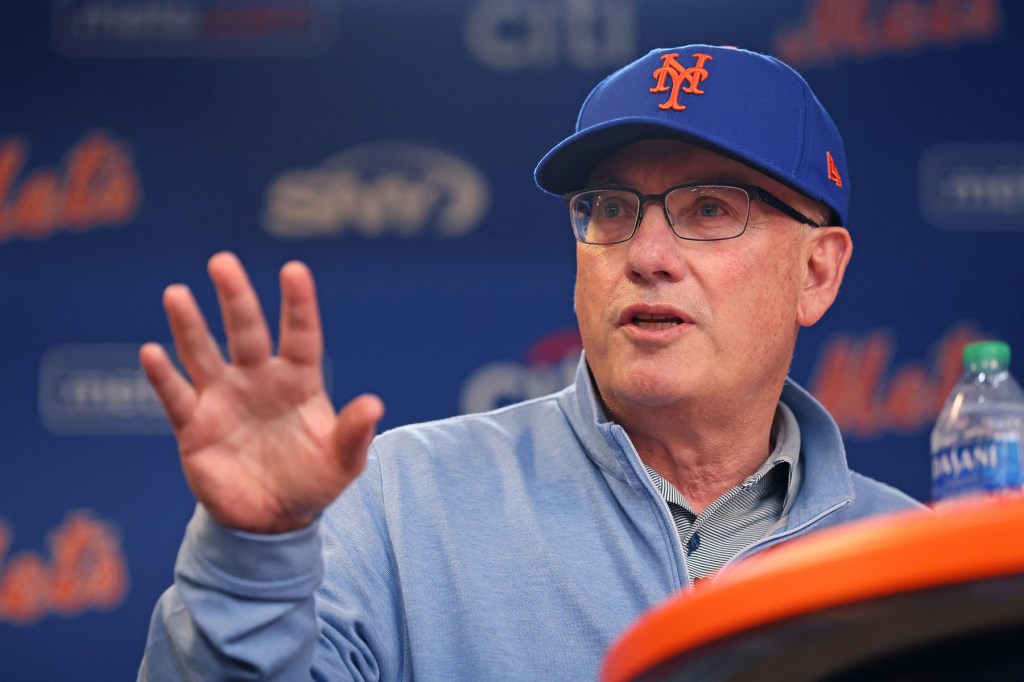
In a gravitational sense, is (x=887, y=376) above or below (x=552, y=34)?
below

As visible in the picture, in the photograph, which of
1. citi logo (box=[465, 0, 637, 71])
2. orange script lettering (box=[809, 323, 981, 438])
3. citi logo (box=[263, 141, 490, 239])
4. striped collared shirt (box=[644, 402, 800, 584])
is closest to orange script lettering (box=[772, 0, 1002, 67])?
citi logo (box=[465, 0, 637, 71])

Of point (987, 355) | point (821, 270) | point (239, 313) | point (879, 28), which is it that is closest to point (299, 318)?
point (239, 313)

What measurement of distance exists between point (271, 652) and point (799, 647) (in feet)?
1.79

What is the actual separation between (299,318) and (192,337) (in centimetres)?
8

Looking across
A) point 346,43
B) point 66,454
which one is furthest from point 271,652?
point 346,43

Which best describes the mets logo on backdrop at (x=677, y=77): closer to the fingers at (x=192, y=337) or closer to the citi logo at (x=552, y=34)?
the fingers at (x=192, y=337)

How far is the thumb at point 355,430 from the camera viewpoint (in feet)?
2.90

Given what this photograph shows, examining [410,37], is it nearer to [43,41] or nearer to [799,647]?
[43,41]

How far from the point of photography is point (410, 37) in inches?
121

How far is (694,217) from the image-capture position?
1.58 m

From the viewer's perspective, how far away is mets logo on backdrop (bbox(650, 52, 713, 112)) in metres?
1.53

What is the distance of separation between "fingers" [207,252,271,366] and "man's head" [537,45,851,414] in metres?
0.68

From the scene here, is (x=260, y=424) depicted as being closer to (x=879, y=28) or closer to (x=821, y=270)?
(x=821, y=270)

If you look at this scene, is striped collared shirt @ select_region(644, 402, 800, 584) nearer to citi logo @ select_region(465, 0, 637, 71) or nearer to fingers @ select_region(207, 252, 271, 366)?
fingers @ select_region(207, 252, 271, 366)
